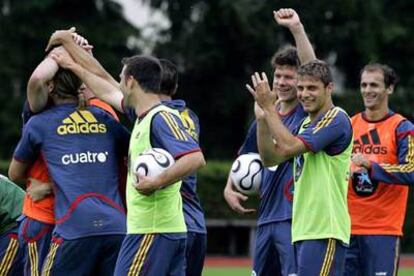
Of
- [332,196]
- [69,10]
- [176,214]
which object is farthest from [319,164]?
[69,10]

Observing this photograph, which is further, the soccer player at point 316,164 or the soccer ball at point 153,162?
the soccer player at point 316,164

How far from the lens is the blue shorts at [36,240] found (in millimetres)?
8969

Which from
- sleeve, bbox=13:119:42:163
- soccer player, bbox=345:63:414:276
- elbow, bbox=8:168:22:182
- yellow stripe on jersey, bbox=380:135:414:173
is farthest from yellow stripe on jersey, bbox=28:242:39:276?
yellow stripe on jersey, bbox=380:135:414:173

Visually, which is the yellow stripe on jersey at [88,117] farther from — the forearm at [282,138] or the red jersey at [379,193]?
the red jersey at [379,193]

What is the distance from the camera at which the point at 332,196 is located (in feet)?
29.4

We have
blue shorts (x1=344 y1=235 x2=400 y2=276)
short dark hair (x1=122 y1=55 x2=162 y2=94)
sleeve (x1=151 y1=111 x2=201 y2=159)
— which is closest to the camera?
sleeve (x1=151 y1=111 x2=201 y2=159)

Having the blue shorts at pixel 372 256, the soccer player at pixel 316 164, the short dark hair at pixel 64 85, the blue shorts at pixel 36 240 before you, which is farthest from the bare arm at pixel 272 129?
the blue shorts at pixel 372 256

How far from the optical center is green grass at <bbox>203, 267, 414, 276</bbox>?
17.9 metres

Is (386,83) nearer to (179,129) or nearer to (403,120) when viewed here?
(403,120)

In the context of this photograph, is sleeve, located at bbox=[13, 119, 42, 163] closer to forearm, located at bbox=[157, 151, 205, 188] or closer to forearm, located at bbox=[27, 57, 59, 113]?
forearm, located at bbox=[27, 57, 59, 113]

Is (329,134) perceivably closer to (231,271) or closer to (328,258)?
(328,258)

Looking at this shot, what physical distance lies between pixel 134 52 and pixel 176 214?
916 inches

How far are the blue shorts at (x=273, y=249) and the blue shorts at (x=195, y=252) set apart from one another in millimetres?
422

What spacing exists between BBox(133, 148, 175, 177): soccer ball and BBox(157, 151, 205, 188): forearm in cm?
3
